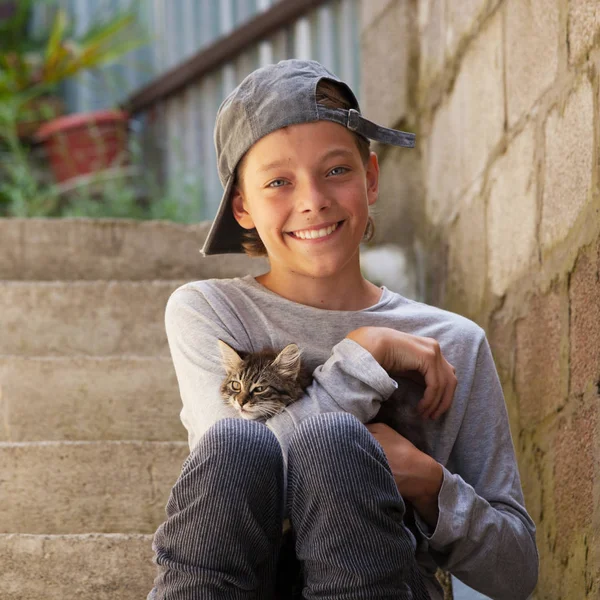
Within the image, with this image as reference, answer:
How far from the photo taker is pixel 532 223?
226 centimetres

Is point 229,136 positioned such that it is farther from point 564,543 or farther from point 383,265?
point 383,265

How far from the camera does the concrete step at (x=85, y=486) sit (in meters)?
2.41

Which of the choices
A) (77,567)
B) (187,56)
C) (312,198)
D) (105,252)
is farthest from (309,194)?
(187,56)

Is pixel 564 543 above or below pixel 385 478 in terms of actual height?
below

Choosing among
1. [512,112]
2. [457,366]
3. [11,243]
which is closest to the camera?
[457,366]

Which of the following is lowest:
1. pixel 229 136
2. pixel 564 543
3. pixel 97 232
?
pixel 564 543

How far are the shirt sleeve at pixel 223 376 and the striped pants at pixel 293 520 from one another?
0.16m

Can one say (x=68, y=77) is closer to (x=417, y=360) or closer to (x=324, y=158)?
(x=324, y=158)

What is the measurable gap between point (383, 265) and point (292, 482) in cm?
229

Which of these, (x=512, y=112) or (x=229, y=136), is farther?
(x=512, y=112)

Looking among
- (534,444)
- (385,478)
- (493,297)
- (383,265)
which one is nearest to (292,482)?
(385,478)

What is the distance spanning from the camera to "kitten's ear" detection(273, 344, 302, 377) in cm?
183

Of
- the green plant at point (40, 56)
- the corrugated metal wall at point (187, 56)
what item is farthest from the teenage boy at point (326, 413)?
the green plant at point (40, 56)

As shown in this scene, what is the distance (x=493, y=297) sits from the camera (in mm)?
2678
